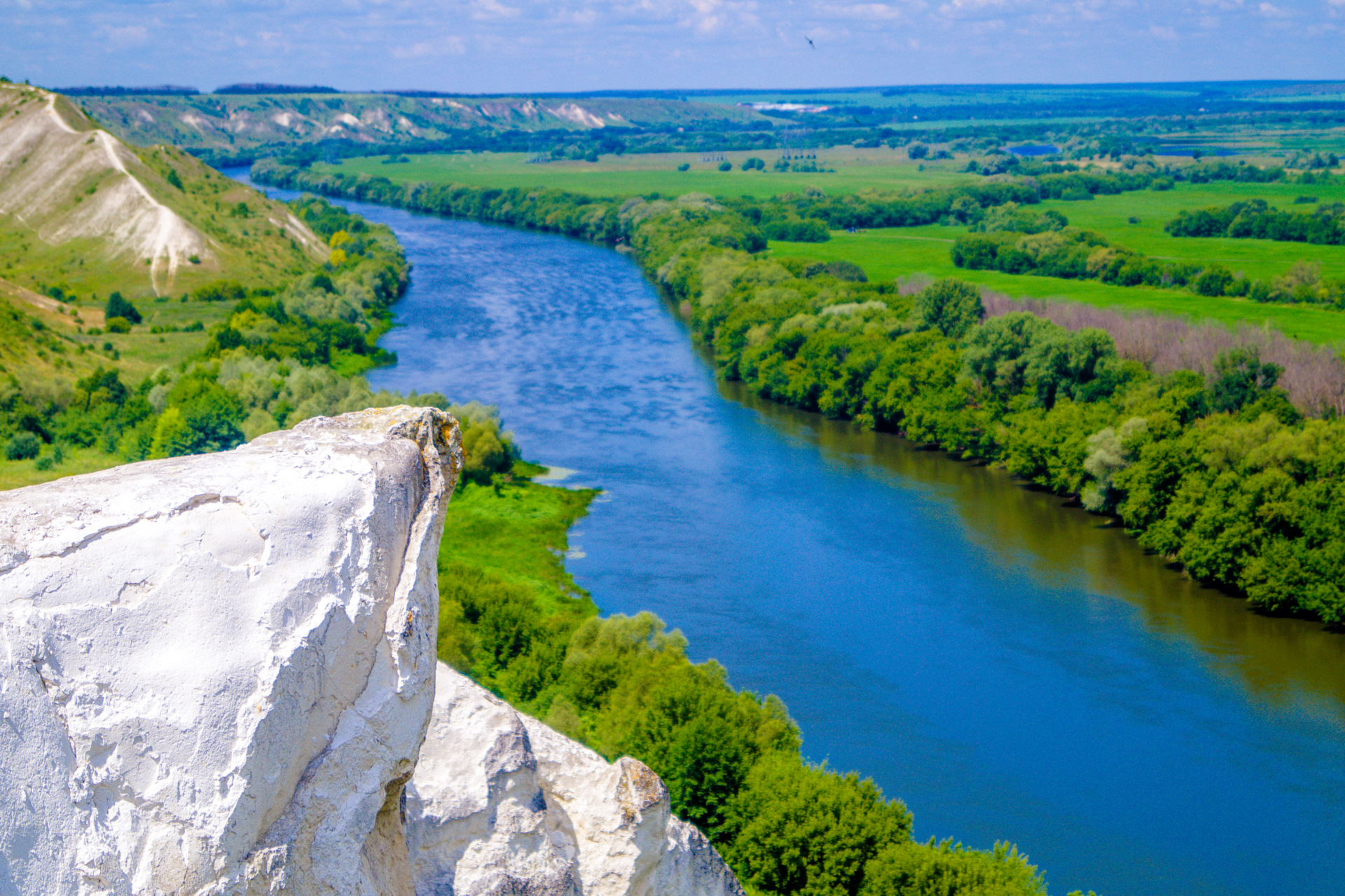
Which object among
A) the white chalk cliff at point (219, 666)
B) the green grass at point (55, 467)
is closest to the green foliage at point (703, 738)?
the white chalk cliff at point (219, 666)

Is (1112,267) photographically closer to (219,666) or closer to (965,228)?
(965,228)

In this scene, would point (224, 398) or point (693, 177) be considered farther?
point (693, 177)

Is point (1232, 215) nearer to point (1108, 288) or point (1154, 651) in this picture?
point (1108, 288)

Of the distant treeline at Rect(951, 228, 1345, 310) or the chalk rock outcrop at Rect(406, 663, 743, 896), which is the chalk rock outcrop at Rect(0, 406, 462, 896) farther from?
the distant treeline at Rect(951, 228, 1345, 310)

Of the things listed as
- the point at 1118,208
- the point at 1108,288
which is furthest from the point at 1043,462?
the point at 1118,208

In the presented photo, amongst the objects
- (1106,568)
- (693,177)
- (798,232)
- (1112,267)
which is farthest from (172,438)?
(693,177)

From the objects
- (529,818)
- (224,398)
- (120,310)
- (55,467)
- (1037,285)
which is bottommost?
(120,310)

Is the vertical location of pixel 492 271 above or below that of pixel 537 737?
below
